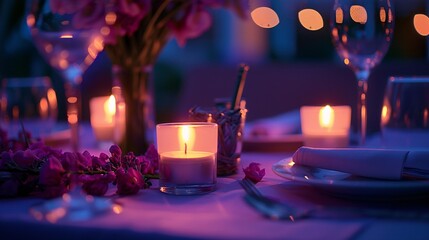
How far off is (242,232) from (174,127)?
0.30 metres

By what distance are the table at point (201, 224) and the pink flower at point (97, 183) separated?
0.10 feet

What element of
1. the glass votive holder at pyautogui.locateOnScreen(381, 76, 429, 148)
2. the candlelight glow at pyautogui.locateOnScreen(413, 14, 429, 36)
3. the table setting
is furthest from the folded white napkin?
the candlelight glow at pyautogui.locateOnScreen(413, 14, 429, 36)

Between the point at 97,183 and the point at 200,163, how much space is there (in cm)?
14

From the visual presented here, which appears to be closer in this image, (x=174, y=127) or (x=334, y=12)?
(x=174, y=127)

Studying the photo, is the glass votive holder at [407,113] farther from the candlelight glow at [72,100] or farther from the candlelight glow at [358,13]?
the candlelight glow at [72,100]

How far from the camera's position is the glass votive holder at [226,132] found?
3.34 feet

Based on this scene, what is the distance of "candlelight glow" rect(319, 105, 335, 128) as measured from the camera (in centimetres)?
134

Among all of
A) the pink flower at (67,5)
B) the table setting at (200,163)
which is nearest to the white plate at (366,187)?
the table setting at (200,163)

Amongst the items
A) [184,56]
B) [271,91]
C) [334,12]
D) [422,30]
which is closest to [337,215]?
[334,12]

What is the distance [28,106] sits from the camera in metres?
1.50

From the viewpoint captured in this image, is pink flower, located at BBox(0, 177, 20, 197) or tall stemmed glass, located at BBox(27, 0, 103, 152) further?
tall stemmed glass, located at BBox(27, 0, 103, 152)

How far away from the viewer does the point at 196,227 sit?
640mm

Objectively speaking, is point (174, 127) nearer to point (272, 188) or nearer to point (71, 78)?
point (272, 188)

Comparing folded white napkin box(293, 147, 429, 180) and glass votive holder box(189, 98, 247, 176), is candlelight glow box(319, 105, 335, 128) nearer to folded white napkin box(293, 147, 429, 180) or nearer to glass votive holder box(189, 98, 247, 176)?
glass votive holder box(189, 98, 247, 176)
